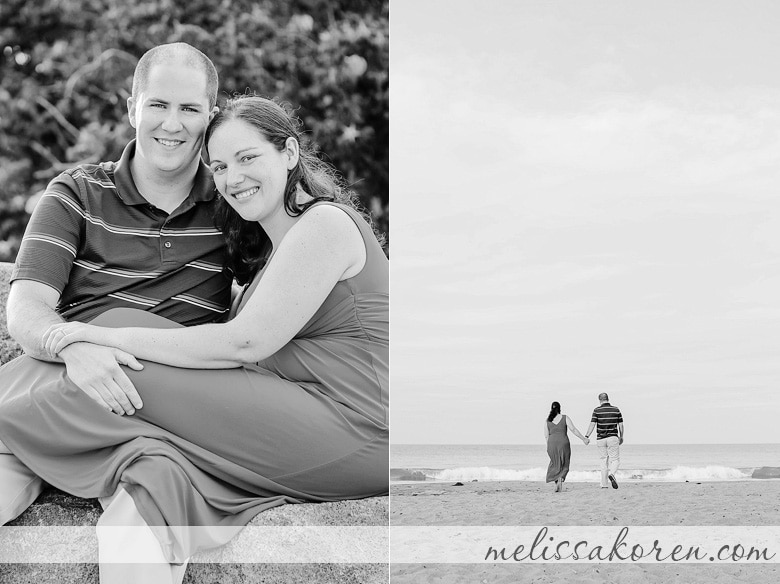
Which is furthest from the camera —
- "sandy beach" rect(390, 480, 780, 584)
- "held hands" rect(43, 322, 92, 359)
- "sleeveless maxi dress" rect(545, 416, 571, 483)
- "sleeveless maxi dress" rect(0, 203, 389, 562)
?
"sleeveless maxi dress" rect(545, 416, 571, 483)

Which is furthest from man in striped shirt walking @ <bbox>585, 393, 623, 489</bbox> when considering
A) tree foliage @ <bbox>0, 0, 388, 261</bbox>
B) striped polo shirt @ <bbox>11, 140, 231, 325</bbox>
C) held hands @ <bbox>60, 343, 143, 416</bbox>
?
held hands @ <bbox>60, 343, 143, 416</bbox>

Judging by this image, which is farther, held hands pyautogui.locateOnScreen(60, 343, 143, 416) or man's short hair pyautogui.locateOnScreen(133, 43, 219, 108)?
man's short hair pyautogui.locateOnScreen(133, 43, 219, 108)

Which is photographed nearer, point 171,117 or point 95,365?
point 95,365

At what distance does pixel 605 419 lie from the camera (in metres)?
3.16

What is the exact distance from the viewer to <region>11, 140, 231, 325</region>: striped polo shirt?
1927mm

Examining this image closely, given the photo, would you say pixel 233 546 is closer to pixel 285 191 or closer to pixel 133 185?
pixel 285 191

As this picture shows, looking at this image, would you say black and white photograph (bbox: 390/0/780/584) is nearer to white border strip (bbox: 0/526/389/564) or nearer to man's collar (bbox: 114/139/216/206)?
man's collar (bbox: 114/139/216/206)

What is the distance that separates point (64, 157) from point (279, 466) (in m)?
2.80

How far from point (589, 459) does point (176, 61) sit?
233cm

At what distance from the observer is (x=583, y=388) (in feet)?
10.3

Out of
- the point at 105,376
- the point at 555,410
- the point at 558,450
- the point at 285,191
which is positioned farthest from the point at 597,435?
the point at 105,376

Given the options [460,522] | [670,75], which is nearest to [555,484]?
[460,522]

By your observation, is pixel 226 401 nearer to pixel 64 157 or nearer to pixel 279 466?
pixel 279 466

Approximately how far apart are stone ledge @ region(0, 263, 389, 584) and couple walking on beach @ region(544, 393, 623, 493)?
1.56 meters
